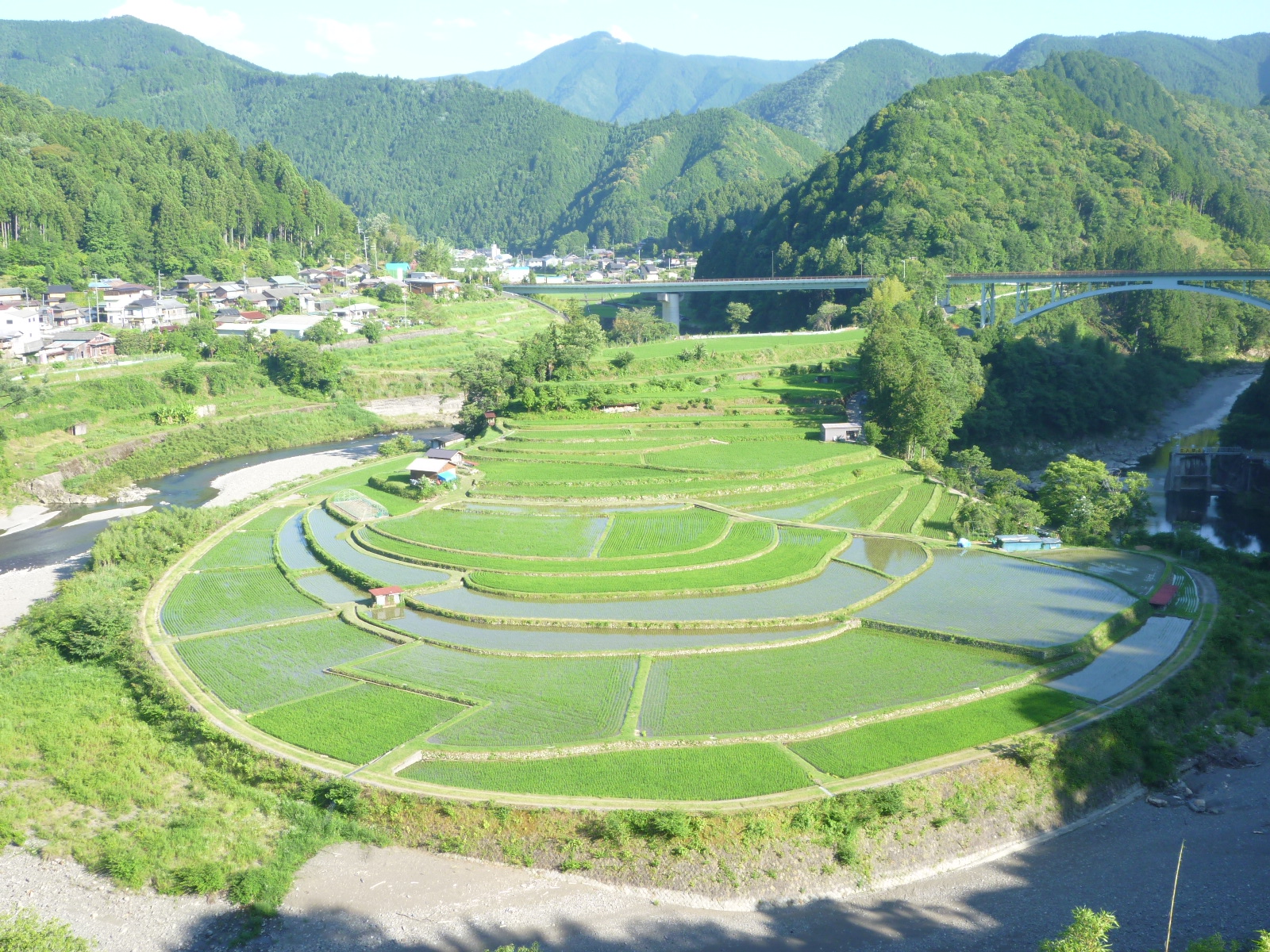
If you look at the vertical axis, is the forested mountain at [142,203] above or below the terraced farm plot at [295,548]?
above

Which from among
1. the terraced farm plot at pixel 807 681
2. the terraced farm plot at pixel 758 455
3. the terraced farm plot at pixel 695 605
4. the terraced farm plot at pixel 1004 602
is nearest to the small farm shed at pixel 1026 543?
the terraced farm plot at pixel 1004 602

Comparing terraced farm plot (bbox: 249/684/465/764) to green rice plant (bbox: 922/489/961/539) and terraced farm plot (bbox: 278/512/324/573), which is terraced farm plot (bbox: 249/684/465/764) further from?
green rice plant (bbox: 922/489/961/539)

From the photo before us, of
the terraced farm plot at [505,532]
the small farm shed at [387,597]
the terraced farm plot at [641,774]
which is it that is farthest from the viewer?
the terraced farm plot at [505,532]

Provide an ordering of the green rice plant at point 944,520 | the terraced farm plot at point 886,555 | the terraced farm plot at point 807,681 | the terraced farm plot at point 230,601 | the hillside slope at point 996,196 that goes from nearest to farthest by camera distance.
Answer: the terraced farm plot at point 807,681 → the terraced farm plot at point 230,601 → the terraced farm plot at point 886,555 → the green rice plant at point 944,520 → the hillside slope at point 996,196

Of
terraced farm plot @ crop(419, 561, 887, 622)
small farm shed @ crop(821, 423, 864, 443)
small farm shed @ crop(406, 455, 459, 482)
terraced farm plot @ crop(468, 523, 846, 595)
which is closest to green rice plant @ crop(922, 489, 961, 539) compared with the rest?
terraced farm plot @ crop(468, 523, 846, 595)

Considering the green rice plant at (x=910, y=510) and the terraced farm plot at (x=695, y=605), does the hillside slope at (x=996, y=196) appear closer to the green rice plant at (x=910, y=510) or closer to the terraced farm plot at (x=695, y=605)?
the green rice plant at (x=910, y=510)

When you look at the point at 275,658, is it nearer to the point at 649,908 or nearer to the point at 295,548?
the point at 295,548

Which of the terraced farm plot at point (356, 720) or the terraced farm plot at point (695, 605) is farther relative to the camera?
the terraced farm plot at point (695, 605)

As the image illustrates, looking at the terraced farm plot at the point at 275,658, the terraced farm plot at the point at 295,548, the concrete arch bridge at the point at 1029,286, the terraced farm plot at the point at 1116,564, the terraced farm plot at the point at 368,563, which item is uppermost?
the concrete arch bridge at the point at 1029,286

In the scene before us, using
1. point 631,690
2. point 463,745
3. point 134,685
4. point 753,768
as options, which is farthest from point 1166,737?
point 134,685
